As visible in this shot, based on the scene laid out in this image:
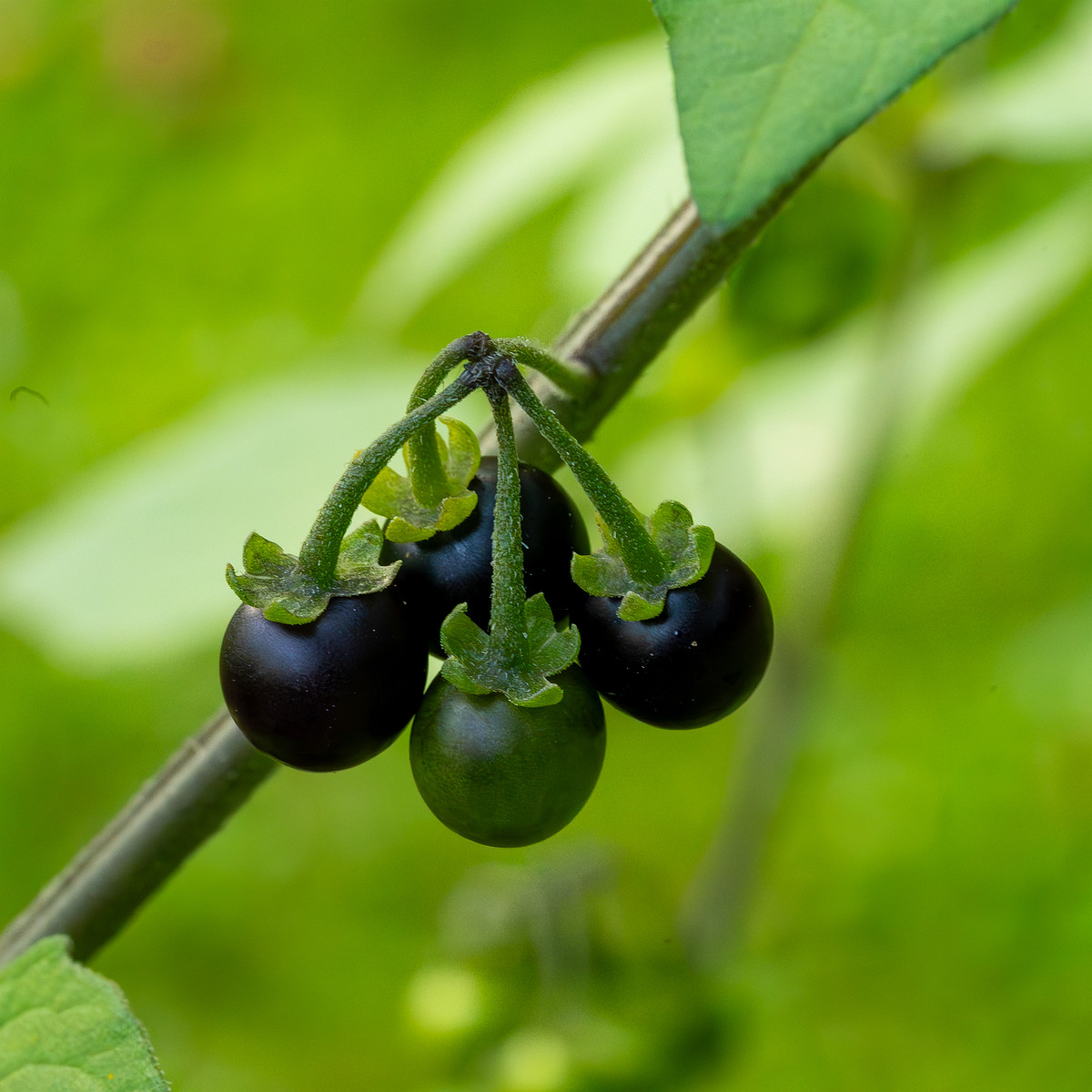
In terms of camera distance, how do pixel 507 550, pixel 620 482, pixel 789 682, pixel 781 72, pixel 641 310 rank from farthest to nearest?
pixel 620 482 → pixel 789 682 → pixel 641 310 → pixel 507 550 → pixel 781 72

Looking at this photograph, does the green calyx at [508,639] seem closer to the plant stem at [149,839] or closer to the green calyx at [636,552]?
the green calyx at [636,552]

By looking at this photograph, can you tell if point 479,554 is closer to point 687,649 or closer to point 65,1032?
point 687,649

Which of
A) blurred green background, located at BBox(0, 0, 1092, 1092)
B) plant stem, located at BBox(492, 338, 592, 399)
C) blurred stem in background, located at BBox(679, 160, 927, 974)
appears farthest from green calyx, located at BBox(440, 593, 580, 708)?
blurred stem in background, located at BBox(679, 160, 927, 974)

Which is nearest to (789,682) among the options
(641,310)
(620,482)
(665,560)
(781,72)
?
(620,482)

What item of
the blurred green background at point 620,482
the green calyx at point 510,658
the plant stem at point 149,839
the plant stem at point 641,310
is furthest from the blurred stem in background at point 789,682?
the green calyx at point 510,658

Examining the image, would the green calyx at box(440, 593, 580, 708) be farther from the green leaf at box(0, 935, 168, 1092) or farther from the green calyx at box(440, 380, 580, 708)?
the green leaf at box(0, 935, 168, 1092)

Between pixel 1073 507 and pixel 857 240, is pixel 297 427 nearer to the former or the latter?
pixel 857 240

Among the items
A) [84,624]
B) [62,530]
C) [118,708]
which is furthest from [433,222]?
[118,708]
